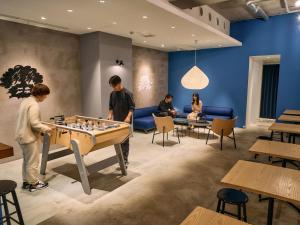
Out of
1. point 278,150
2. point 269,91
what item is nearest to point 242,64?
point 269,91

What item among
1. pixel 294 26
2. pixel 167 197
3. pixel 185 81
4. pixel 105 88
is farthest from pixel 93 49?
pixel 294 26

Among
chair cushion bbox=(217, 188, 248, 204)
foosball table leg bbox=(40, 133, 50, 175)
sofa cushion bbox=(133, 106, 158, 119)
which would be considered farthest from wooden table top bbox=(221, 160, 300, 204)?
sofa cushion bbox=(133, 106, 158, 119)

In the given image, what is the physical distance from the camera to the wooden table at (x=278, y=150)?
8.17ft

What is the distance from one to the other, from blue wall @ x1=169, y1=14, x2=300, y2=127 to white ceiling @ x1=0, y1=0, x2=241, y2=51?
2.03 meters

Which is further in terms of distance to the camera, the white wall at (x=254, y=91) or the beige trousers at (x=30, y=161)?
the white wall at (x=254, y=91)

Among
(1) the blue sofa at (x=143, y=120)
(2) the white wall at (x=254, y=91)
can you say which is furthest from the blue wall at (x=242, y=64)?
(1) the blue sofa at (x=143, y=120)

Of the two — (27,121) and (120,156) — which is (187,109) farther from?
(27,121)

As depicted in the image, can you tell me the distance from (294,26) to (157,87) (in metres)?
4.95

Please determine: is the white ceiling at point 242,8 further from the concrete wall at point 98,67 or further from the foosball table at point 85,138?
the foosball table at point 85,138

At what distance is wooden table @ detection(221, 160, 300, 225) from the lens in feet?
5.47

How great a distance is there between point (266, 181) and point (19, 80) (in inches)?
195

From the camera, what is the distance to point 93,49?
591cm

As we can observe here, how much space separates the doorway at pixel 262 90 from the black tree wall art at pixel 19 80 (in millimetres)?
6669

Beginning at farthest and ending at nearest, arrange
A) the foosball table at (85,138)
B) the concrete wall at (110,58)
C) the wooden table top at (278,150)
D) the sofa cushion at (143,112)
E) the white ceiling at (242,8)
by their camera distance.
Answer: the sofa cushion at (143,112), the concrete wall at (110,58), the white ceiling at (242,8), the foosball table at (85,138), the wooden table top at (278,150)
